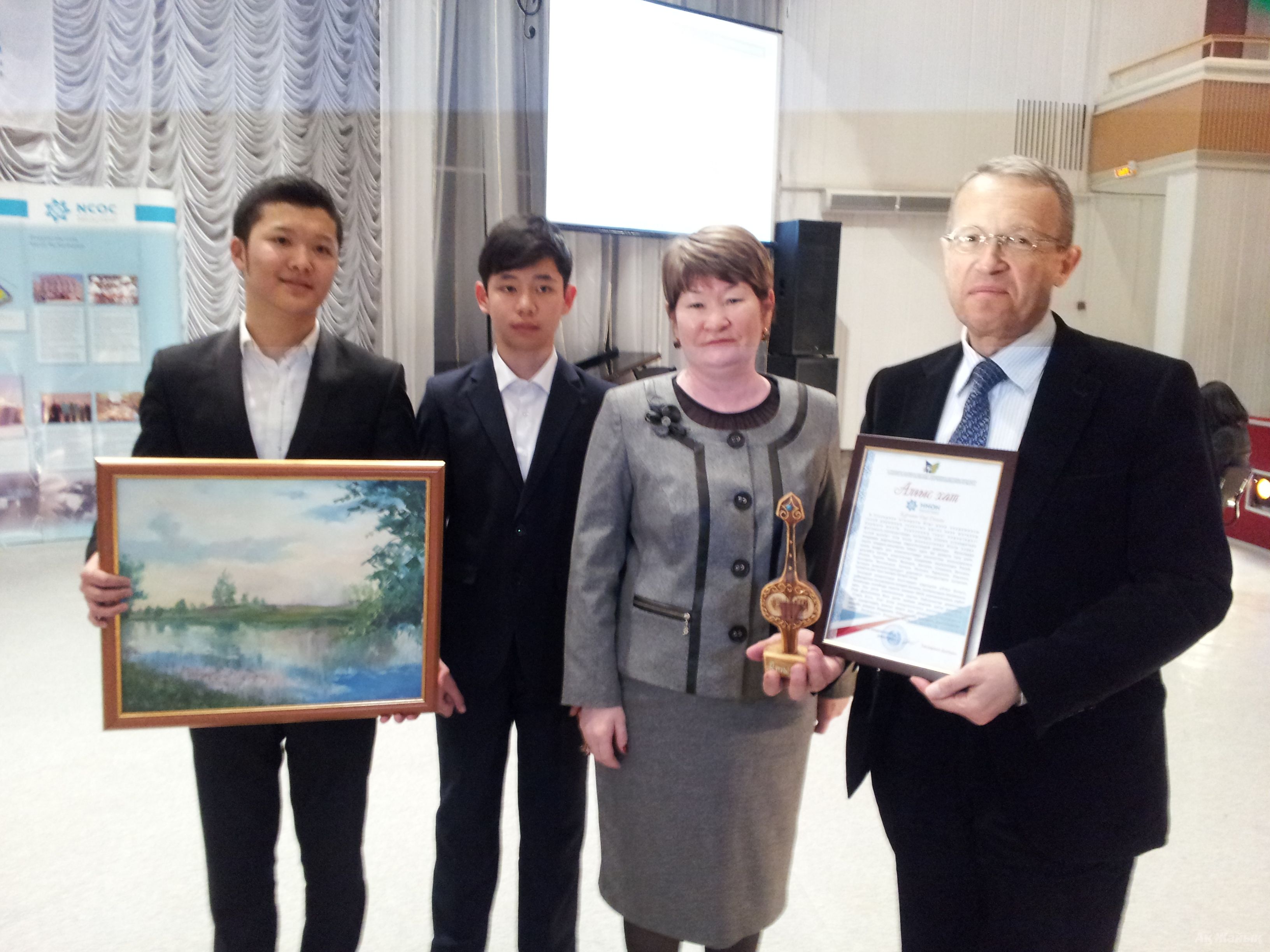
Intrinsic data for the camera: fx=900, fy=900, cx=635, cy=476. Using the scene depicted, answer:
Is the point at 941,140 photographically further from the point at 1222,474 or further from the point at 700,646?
the point at 700,646

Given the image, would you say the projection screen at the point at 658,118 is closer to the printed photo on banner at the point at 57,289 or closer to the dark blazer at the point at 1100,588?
the printed photo on banner at the point at 57,289

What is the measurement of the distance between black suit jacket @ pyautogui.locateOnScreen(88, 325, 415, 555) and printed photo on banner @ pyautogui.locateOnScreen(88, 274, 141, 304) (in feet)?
12.2

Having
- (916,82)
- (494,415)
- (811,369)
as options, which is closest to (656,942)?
(494,415)

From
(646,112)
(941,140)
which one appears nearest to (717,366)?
(646,112)

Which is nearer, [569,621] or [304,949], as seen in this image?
[569,621]

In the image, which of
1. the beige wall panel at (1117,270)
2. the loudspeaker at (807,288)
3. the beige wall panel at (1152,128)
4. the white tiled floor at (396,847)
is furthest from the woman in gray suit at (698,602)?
the beige wall panel at (1117,270)

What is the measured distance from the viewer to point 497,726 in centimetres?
164

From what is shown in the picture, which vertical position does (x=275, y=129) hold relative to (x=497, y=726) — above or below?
above

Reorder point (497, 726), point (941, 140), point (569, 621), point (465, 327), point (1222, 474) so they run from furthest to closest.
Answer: point (941, 140), point (465, 327), point (1222, 474), point (497, 726), point (569, 621)

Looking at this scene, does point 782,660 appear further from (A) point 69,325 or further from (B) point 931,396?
(A) point 69,325

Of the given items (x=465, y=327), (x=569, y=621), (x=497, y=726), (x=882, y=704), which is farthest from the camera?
(x=465, y=327)

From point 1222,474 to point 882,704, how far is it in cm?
423

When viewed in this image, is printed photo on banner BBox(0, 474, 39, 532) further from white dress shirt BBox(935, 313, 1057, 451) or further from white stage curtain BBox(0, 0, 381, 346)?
white dress shirt BBox(935, 313, 1057, 451)

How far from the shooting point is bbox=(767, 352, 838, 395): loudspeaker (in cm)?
481
